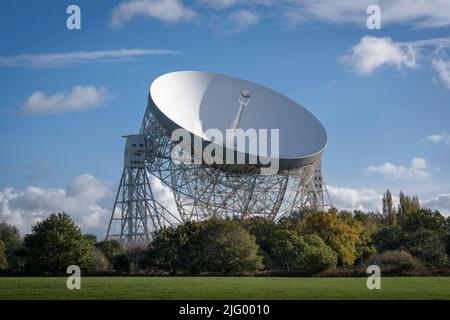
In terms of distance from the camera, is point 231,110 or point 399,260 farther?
point 231,110

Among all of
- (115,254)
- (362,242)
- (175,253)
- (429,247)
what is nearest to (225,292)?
(175,253)

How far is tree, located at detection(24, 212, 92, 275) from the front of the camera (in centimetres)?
4838

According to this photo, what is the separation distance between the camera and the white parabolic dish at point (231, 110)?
53062mm

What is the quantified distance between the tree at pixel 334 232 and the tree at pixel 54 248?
59.8ft

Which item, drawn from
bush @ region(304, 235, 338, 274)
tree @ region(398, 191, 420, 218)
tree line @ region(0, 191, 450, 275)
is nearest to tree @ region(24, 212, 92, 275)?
tree line @ region(0, 191, 450, 275)

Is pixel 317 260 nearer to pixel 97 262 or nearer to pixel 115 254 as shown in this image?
pixel 97 262

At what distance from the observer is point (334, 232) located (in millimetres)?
55844

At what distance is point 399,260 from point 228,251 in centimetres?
1256

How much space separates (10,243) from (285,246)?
4428cm

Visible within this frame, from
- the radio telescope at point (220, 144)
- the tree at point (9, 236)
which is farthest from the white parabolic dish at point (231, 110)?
the tree at point (9, 236)

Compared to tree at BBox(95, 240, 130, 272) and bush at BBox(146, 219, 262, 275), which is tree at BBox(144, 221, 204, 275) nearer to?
bush at BBox(146, 219, 262, 275)

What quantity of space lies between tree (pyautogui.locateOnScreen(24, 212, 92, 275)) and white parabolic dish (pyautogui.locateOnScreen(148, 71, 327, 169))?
1081 cm
